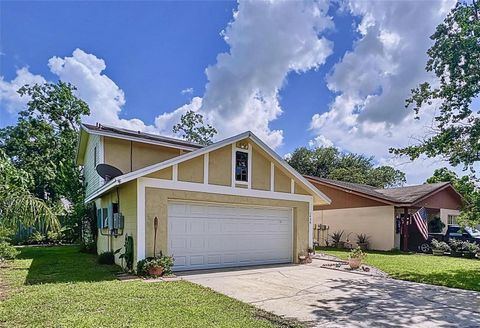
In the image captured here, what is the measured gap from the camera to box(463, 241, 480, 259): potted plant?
16125mm

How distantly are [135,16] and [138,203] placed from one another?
21.8 ft

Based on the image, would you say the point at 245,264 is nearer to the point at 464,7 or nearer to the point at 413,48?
the point at 413,48

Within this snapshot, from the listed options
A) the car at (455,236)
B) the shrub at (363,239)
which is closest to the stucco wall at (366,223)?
the shrub at (363,239)

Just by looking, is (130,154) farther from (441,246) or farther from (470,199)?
(441,246)

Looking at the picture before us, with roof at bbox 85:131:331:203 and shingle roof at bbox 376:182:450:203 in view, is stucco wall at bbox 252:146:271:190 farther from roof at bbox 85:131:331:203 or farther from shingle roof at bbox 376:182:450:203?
shingle roof at bbox 376:182:450:203

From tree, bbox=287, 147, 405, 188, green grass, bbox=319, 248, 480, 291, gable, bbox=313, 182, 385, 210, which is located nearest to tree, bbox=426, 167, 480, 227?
green grass, bbox=319, 248, 480, 291

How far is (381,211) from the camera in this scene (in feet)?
63.4

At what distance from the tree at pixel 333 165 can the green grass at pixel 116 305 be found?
37.6 metres

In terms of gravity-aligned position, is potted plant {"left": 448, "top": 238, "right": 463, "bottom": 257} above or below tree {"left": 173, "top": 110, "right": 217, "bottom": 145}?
below

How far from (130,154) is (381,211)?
13822 millimetres


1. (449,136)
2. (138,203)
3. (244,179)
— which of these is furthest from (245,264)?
(449,136)

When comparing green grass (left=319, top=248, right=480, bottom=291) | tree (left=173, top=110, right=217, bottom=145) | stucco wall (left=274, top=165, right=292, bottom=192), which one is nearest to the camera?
green grass (left=319, top=248, right=480, bottom=291)

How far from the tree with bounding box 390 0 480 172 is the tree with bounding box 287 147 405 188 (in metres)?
31.2

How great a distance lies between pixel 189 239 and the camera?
10656 mm
